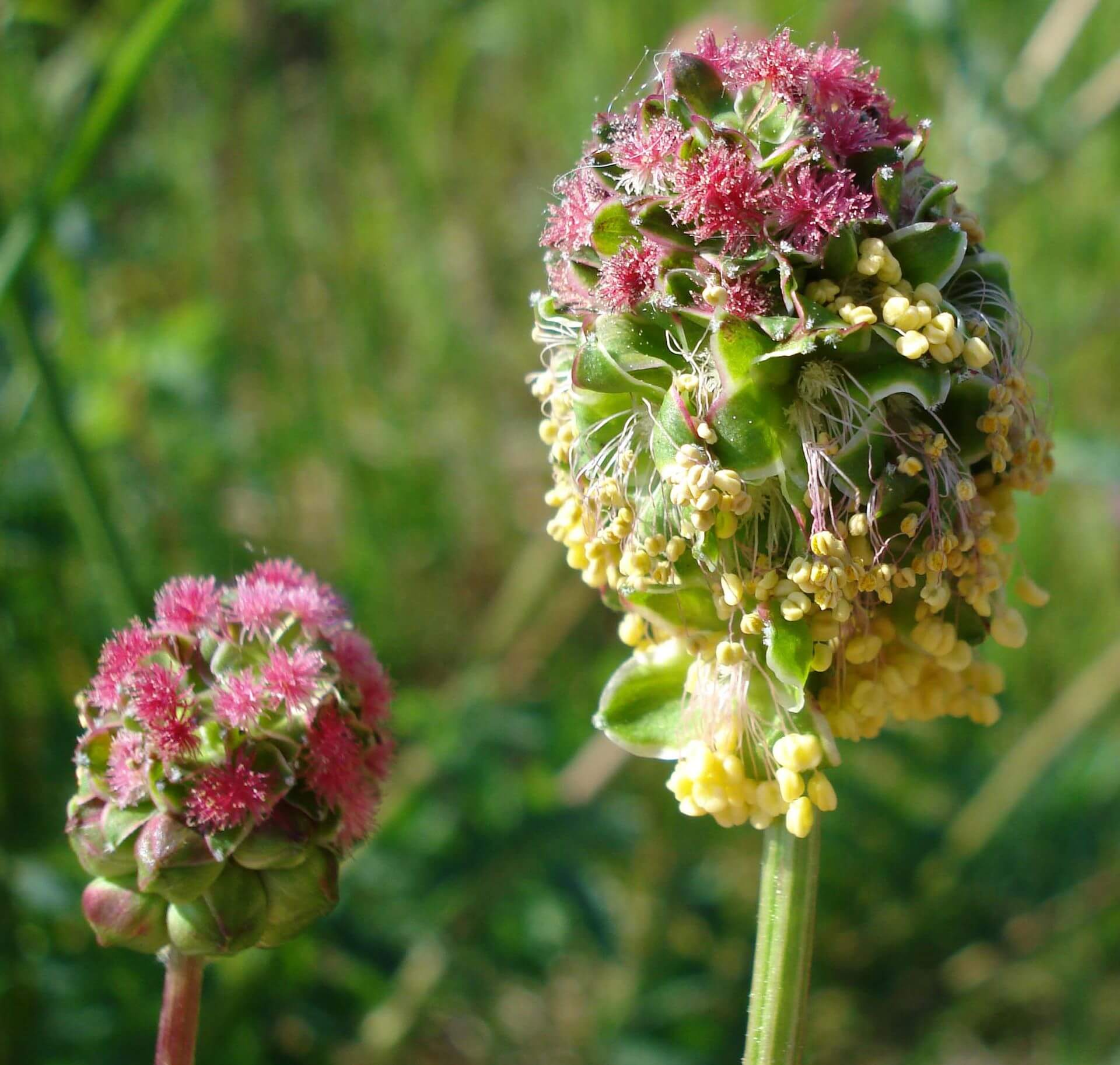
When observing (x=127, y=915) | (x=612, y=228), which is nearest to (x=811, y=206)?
(x=612, y=228)

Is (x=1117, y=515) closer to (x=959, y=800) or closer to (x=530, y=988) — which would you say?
(x=959, y=800)

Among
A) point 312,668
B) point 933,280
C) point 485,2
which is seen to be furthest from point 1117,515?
point 485,2

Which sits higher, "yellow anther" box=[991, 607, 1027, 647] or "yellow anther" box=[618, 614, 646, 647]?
"yellow anther" box=[991, 607, 1027, 647]

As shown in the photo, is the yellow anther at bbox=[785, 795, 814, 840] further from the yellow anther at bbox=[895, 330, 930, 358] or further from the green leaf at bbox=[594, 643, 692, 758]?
the yellow anther at bbox=[895, 330, 930, 358]

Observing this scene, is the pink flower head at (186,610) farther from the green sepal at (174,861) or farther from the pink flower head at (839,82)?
the pink flower head at (839,82)

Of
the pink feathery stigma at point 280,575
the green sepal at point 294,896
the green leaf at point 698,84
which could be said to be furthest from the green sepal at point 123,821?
the green leaf at point 698,84

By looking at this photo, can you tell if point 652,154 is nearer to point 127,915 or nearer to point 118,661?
point 118,661

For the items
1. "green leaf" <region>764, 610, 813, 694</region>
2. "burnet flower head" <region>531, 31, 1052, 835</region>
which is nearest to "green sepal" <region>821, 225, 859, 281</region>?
"burnet flower head" <region>531, 31, 1052, 835</region>
